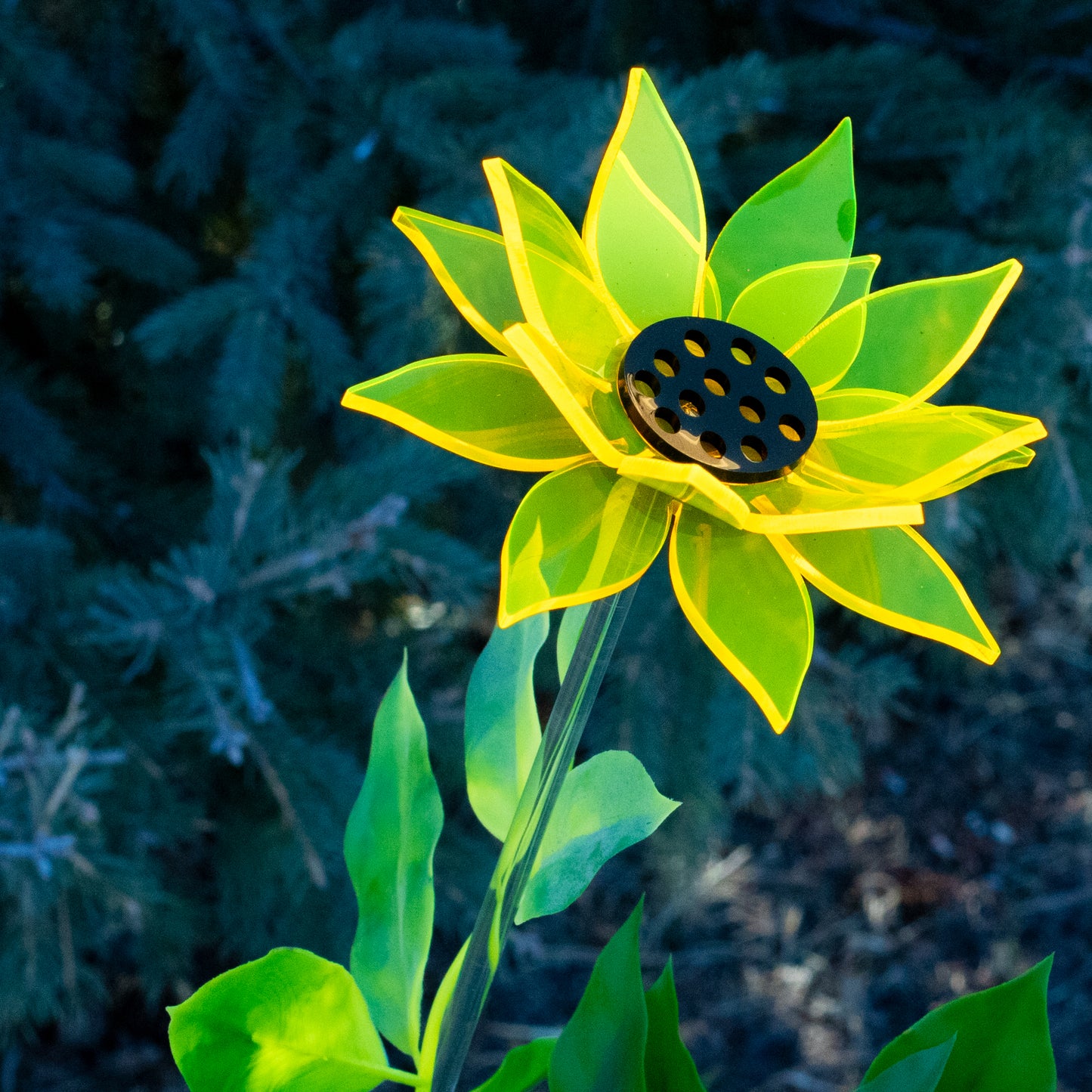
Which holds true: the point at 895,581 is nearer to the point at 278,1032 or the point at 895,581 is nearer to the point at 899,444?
the point at 899,444

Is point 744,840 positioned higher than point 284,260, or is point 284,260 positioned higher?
point 284,260

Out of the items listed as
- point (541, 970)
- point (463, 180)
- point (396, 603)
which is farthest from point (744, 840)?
point (463, 180)

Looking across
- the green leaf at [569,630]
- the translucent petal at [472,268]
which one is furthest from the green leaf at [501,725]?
the translucent petal at [472,268]

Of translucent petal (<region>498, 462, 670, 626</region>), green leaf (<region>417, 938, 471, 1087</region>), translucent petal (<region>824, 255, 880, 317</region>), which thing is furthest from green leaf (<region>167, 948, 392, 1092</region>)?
translucent petal (<region>824, 255, 880, 317</region>)

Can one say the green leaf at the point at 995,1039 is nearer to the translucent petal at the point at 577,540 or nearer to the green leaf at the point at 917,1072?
the green leaf at the point at 917,1072

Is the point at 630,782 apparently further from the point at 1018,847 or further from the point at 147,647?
the point at 1018,847

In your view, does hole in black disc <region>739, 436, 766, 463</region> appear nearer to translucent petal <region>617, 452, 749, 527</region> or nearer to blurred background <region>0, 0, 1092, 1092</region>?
translucent petal <region>617, 452, 749, 527</region>
